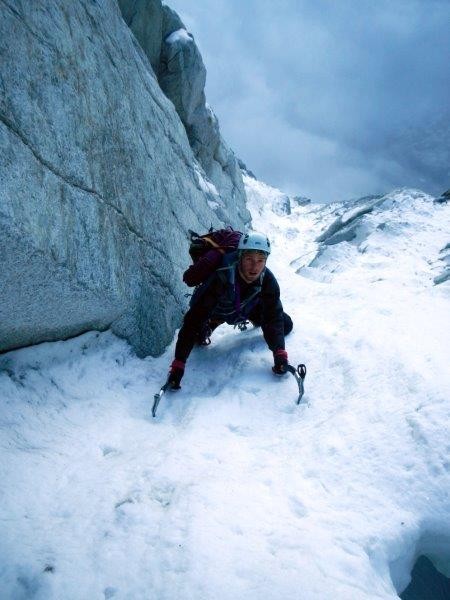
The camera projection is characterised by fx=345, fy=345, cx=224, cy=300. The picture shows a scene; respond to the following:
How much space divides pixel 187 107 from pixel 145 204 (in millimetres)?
22170

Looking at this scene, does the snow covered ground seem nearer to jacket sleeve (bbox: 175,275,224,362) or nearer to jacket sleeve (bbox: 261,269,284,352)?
jacket sleeve (bbox: 261,269,284,352)

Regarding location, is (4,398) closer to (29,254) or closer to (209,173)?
(29,254)

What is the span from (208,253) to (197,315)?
118 centimetres

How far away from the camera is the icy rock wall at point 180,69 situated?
23.0 m

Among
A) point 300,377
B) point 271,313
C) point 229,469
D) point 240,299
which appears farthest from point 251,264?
point 229,469

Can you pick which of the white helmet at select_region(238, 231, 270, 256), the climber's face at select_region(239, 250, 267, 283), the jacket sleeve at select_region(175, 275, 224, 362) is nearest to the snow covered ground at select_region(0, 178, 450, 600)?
the jacket sleeve at select_region(175, 275, 224, 362)

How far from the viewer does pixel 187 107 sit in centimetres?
2603

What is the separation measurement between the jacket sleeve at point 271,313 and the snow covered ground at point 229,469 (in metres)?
0.61

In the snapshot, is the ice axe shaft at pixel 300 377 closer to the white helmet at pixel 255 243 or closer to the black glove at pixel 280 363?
the black glove at pixel 280 363

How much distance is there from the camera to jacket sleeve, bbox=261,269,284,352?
6523 millimetres

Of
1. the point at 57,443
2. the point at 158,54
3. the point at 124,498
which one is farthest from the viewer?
the point at 158,54

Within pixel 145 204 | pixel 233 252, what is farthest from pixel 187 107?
pixel 233 252

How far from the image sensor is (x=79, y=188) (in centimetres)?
525

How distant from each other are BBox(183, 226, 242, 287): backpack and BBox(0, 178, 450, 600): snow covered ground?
190 cm
